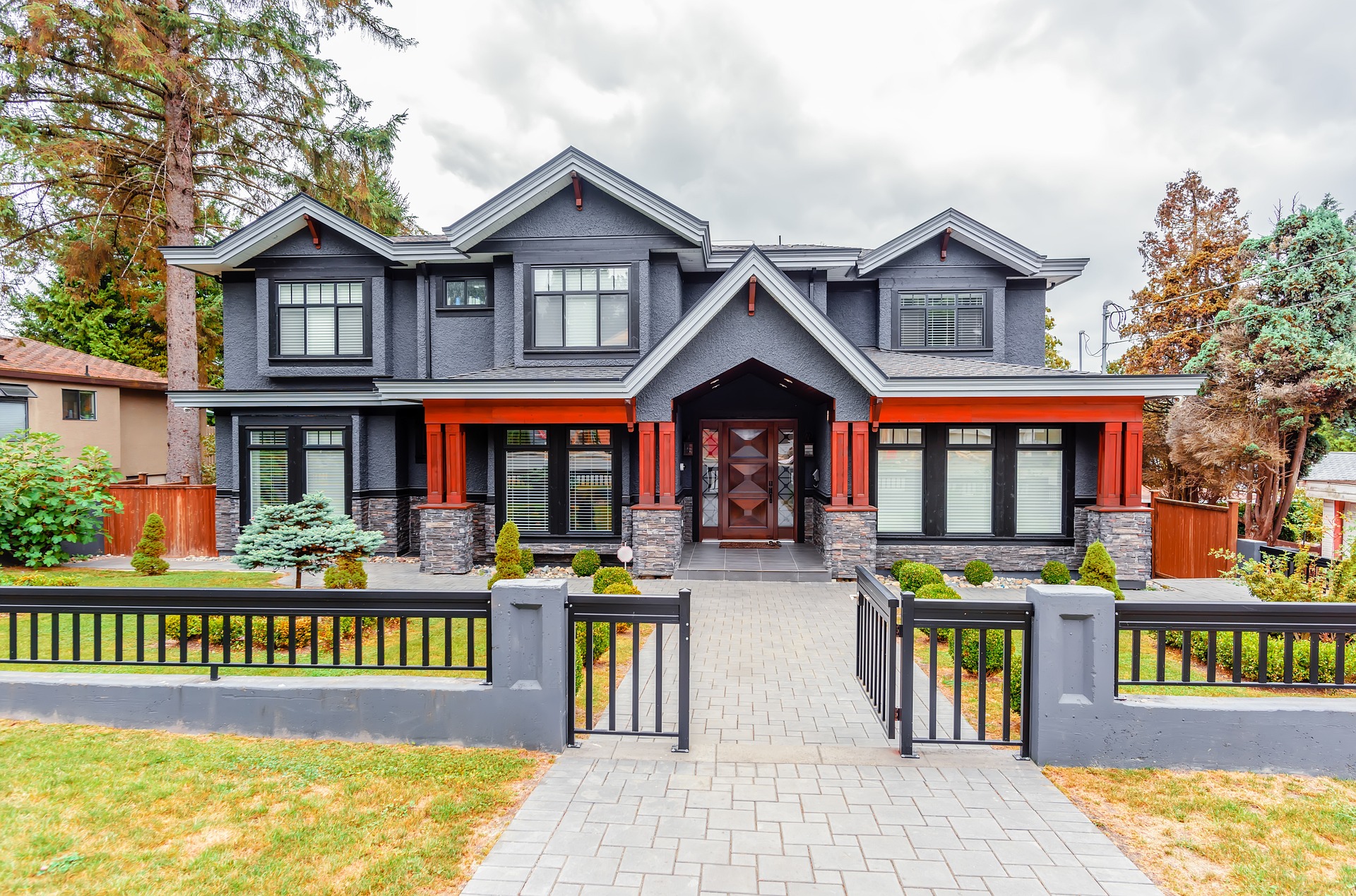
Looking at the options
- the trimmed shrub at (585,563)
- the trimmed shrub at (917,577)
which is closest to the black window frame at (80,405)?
the trimmed shrub at (585,563)

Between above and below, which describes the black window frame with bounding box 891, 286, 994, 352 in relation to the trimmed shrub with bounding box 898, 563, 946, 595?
above

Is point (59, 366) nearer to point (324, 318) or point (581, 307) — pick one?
point (324, 318)

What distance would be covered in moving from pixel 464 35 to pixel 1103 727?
19026 millimetres

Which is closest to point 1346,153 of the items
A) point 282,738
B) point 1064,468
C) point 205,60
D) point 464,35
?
point 1064,468

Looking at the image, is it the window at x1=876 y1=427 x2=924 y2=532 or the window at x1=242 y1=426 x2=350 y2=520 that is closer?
the window at x1=876 y1=427 x2=924 y2=532

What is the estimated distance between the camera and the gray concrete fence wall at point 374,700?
403cm

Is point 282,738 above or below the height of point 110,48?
below

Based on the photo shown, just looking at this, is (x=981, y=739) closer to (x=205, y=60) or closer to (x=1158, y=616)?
(x=1158, y=616)

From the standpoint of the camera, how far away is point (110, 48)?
40.2 feet

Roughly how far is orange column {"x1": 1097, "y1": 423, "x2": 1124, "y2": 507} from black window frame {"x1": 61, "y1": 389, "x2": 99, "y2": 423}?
24.7m

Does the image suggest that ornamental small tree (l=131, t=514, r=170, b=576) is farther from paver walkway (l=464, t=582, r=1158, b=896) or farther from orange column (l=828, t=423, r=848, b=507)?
orange column (l=828, t=423, r=848, b=507)

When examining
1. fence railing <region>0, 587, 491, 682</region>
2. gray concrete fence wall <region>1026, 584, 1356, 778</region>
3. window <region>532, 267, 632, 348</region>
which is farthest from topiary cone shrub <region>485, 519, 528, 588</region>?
gray concrete fence wall <region>1026, 584, 1356, 778</region>

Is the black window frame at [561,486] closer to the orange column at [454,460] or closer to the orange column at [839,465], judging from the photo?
the orange column at [454,460]

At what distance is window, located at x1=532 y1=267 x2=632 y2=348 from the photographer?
36.9 ft
